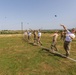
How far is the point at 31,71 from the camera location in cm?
1060

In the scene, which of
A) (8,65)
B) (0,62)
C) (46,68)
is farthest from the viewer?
(0,62)

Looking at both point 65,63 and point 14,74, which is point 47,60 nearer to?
point 65,63

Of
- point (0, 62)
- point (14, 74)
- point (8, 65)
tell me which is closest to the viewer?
point (14, 74)

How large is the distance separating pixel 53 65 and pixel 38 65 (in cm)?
96

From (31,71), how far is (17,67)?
125 cm

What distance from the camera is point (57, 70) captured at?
10.7 metres

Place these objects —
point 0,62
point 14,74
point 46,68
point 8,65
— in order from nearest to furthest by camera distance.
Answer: point 14,74
point 46,68
point 8,65
point 0,62

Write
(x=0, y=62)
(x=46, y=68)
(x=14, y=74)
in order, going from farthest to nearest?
(x=0, y=62)
(x=46, y=68)
(x=14, y=74)

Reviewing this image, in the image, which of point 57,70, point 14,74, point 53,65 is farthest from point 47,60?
point 14,74

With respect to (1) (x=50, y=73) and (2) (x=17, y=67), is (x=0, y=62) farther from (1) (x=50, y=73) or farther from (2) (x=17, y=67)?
(1) (x=50, y=73)

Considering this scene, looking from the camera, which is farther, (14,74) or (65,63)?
(65,63)

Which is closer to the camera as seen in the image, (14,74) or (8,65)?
(14,74)

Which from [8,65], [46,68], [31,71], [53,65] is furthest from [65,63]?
[8,65]

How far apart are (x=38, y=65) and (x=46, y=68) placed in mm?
781
